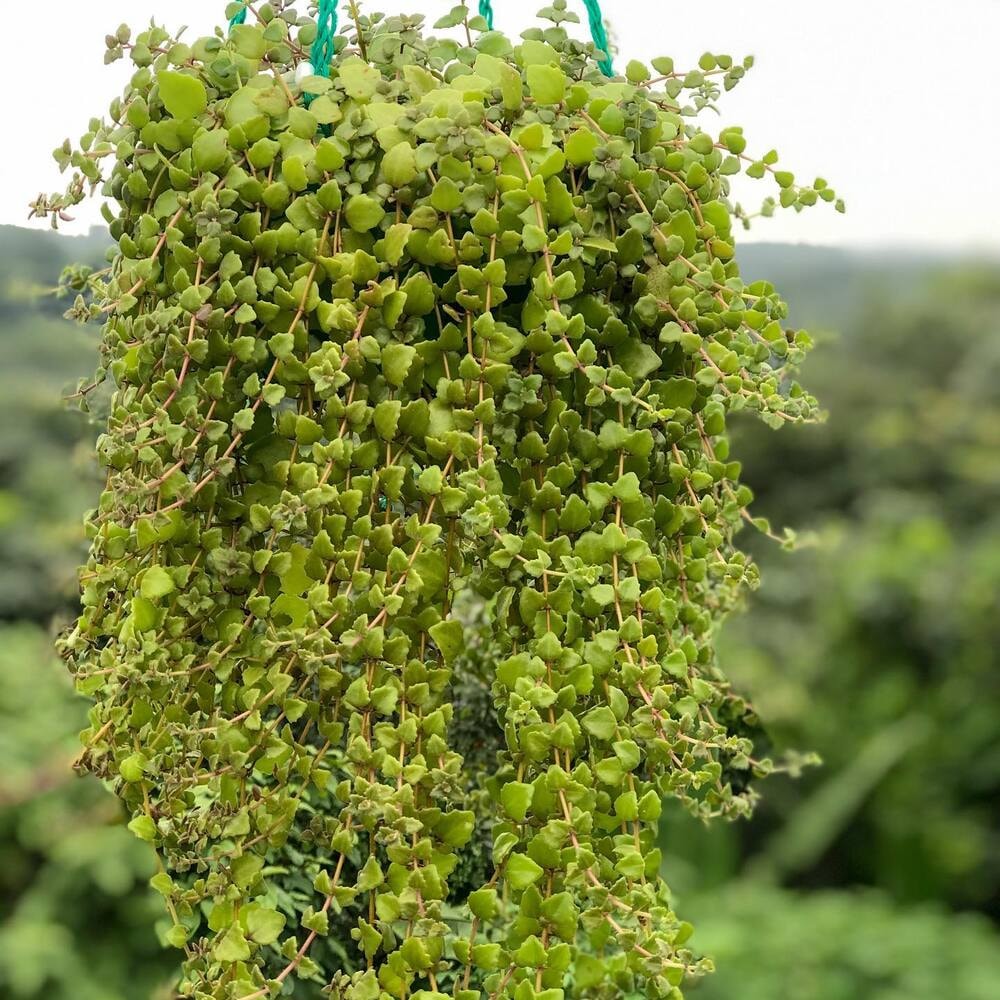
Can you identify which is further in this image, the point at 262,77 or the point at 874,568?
the point at 874,568

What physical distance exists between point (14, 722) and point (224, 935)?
1328mm

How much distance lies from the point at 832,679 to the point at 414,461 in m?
2.11

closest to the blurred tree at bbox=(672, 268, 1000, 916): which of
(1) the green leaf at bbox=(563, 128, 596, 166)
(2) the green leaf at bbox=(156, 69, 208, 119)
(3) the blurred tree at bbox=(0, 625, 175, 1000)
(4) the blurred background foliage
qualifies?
(4) the blurred background foliage

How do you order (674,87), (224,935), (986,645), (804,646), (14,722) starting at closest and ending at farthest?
(224,935) < (674,87) < (14,722) < (986,645) < (804,646)

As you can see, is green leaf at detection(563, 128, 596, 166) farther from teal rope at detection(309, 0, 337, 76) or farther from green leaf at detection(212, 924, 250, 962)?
green leaf at detection(212, 924, 250, 962)

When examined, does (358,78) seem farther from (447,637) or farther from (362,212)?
(447,637)

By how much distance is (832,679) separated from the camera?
9.08 feet

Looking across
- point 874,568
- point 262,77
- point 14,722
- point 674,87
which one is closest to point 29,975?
point 14,722

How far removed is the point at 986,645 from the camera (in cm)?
259

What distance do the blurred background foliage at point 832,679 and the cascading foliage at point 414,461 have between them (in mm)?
1078

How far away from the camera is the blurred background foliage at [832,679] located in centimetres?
196

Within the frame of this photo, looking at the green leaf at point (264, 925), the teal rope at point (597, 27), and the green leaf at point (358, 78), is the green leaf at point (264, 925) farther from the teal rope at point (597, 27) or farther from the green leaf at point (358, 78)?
the teal rope at point (597, 27)

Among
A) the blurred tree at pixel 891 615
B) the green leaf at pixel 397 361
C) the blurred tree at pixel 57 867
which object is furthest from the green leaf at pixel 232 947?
the blurred tree at pixel 891 615

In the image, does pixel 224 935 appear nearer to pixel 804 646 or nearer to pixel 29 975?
pixel 29 975
